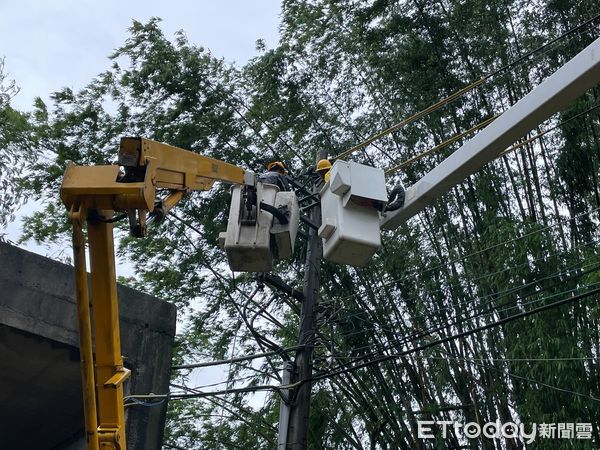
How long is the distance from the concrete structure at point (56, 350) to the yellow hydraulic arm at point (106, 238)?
68.8 inches

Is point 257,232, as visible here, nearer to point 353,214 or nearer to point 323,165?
point 353,214

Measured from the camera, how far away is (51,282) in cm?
716

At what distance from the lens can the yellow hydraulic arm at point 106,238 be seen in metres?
5.02

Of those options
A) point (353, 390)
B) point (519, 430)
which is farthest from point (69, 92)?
point (519, 430)

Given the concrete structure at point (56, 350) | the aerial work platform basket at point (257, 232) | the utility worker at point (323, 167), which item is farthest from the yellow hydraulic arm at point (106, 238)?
the utility worker at point (323, 167)

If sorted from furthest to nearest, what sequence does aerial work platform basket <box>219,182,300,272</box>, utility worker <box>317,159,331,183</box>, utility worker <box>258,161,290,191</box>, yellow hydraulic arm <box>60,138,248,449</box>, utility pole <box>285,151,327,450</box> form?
utility worker <box>317,159,331,183</box> → utility pole <box>285,151,327,450</box> → utility worker <box>258,161,290,191</box> → aerial work platform basket <box>219,182,300,272</box> → yellow hydraulic arm <box>60,138,248,449</box>

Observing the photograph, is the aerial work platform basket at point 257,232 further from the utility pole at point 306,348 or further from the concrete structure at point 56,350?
the concrete structure at point 56,350

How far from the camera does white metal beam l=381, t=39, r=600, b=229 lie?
5.26 meters

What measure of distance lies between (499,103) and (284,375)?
215 inches

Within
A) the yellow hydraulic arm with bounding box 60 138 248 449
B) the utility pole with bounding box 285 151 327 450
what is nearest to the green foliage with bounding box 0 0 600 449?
the utility pole with bounding box 285 151 327 450

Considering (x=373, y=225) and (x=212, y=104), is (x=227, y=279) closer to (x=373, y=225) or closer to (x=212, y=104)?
(x=212, y=104)

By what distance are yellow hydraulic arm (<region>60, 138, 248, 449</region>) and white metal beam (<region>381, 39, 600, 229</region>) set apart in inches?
64.2

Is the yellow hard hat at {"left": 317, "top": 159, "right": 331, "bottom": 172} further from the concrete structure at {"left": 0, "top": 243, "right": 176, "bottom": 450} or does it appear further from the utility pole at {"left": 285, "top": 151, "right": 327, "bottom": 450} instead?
the concrete structure at {"left": 0, "top": 243, "right": 176, "bottom": 450}

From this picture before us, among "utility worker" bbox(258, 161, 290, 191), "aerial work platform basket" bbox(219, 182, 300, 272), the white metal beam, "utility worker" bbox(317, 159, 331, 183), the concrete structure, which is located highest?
"utility worker" bbox(317, 159, 331, 183)
